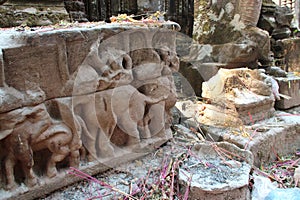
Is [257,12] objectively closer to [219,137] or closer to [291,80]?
[291,80]

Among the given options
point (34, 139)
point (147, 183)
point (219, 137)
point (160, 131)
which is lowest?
point (219, 137)

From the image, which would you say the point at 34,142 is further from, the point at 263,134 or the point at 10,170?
the point at 263,134

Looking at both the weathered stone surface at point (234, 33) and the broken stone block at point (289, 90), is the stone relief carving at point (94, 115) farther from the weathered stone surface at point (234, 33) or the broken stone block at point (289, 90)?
the weathered stone surface at point (234, 33)

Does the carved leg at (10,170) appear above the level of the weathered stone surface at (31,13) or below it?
below

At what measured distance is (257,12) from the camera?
5297 millimetres

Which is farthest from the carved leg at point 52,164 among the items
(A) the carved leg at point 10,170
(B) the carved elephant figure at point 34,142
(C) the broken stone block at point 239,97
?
(C) the broken stone block at point 239,97

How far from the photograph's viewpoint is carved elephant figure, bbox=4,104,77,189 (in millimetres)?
1708

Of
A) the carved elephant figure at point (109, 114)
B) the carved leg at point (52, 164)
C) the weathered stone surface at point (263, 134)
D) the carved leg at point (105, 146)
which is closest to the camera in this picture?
the carved leg at point (52, 164)

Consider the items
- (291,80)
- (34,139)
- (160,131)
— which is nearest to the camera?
(34,139)

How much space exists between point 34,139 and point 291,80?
3867mm

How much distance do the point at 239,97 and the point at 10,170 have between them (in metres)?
2.79

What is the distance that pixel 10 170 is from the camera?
1732 mm

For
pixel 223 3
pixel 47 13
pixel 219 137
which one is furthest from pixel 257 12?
pixel 47 13

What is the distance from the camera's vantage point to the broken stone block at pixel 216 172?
1.88 m
